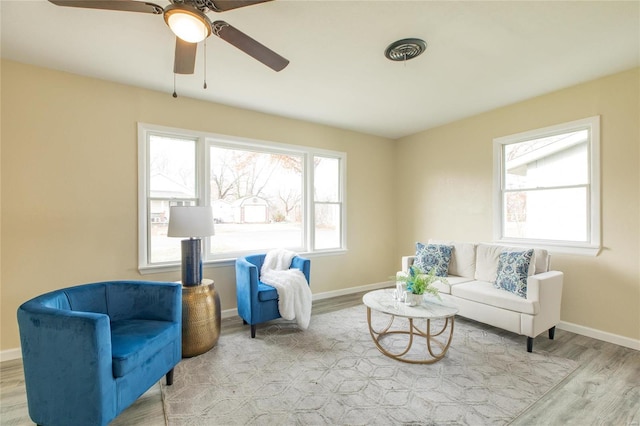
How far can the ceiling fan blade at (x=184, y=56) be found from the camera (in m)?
1.84

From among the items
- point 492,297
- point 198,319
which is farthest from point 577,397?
point 198,319

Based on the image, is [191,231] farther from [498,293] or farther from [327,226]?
[498,293]

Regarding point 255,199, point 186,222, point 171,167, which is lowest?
point 186,222

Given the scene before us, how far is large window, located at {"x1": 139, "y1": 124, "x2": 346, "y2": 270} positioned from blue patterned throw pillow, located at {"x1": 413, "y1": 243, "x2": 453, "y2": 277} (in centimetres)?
135

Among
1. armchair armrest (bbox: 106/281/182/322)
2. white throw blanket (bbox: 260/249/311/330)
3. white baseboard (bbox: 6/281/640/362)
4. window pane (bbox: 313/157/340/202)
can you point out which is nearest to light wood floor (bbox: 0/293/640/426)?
white baseboard (bbox: 6/281/640/362)

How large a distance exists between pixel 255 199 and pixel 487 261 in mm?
3135

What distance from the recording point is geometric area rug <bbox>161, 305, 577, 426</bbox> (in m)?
1.90

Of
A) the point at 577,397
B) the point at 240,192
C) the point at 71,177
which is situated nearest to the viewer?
the point at 577,397

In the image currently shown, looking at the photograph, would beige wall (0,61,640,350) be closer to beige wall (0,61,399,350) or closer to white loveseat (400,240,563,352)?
beige wall (0,61,399,350)

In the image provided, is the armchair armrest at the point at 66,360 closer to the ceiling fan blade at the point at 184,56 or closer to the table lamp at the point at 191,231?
the table lamp at the point at 191,231

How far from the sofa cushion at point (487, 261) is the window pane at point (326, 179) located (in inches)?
87.8

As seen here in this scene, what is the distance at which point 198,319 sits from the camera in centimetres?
266

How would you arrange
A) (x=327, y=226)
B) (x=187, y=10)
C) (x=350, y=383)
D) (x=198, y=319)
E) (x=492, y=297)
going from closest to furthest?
1. (x=187, y=10)
2. (x=350, y=383)
3. (x=198, y=319)
4. (x=492, y=297)
5. (x=327, y=226)

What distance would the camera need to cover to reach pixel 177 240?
3.46 metres
